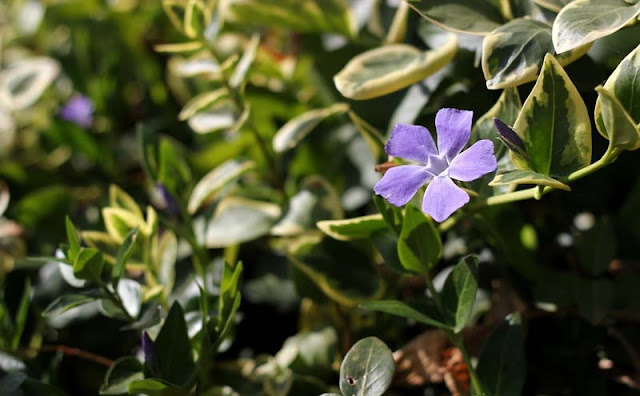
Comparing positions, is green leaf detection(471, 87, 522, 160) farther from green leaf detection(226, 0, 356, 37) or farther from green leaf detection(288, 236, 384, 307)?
green leaf detection(226, 0, 356, 37)

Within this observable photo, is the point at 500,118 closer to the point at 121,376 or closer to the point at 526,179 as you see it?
the point at 526,179

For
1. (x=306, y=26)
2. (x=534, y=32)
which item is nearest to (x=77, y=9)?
(x=306, y=26)

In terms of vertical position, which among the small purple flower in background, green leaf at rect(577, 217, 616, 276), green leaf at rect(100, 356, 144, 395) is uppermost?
green leaf at rect(577, 217, 616, 276)

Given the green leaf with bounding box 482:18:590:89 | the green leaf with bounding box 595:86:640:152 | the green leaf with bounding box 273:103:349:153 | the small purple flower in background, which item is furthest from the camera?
the small purple flower in background

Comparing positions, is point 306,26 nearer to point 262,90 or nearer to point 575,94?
point 262,90

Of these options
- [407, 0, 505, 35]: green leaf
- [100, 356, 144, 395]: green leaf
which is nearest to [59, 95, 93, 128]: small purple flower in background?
[100, 356, 144, 395]: green leaf

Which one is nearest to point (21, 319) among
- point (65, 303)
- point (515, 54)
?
point (65, 303)
